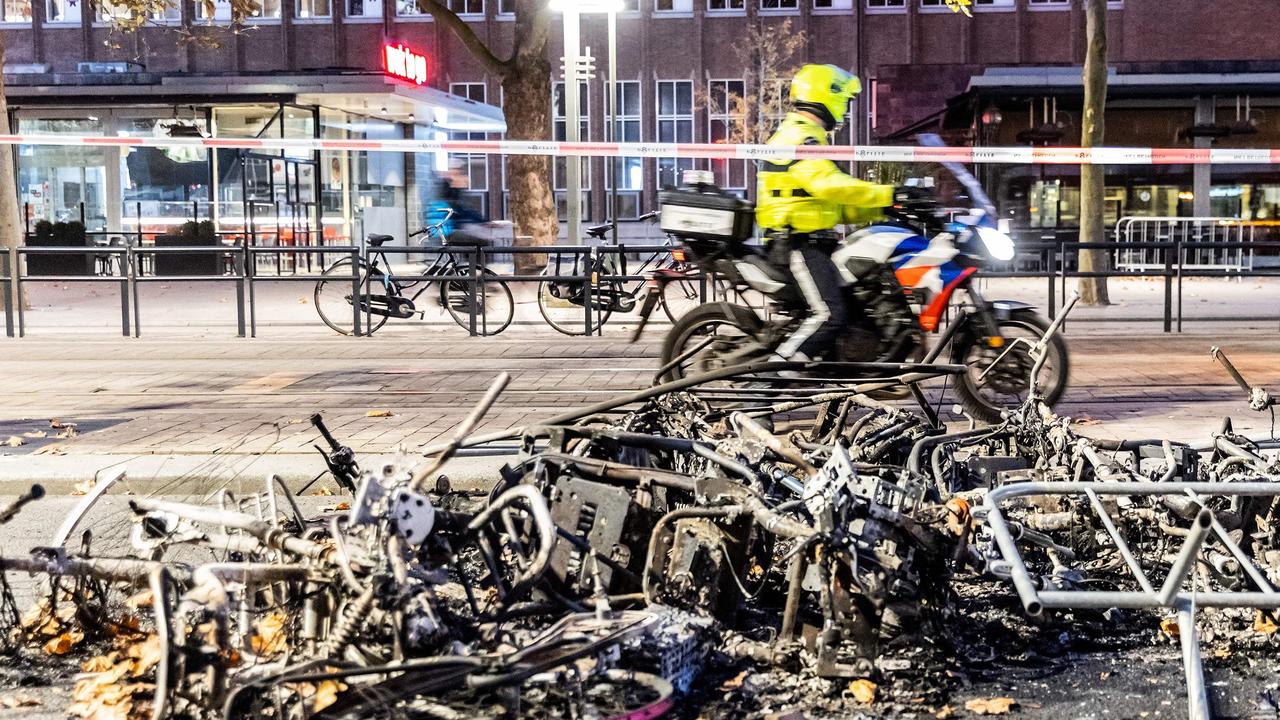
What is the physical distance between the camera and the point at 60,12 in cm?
4781

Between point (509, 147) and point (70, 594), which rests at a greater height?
point (509, 147)

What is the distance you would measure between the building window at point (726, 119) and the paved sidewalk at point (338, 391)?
98.4 feet

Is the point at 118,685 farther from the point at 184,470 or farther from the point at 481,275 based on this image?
the point at 481,275

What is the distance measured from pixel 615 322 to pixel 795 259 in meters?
8.26

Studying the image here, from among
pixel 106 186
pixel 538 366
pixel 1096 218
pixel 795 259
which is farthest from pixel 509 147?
pixel 106 186

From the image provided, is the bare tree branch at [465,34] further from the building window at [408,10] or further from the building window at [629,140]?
the building window at [408,10]

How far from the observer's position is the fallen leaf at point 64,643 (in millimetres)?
4203

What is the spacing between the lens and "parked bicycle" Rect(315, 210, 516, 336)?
15680mm

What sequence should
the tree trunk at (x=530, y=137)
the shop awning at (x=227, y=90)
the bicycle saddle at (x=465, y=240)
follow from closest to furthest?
the bicycle saddle at (x=465, y=240)
the tree trunk at (x=530, y=137)
the shop awning at (x=227, y=90)

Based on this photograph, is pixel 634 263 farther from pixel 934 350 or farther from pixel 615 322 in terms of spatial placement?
pixel 934 350

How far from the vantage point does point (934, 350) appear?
25.0 feet

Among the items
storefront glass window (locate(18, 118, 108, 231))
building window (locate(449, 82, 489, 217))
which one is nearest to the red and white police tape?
storefront glass window (locate(18, 118, 108, 231))

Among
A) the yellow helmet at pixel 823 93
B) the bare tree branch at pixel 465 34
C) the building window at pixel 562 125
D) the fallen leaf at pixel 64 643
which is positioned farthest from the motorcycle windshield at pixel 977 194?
the building window at pixel 562 125

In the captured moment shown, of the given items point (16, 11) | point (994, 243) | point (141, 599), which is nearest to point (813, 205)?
point (994, 243)
